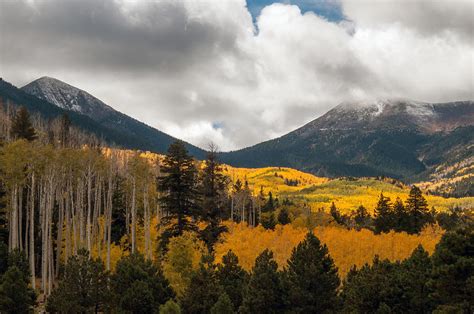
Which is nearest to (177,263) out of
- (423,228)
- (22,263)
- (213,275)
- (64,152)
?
(213,275)

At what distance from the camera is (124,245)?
2424 inches

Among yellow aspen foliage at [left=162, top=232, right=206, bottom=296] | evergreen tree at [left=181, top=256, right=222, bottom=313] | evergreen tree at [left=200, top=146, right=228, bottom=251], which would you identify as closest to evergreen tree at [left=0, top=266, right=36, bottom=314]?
evergreen tree at [left=181, top=256, right=222, bottom=313]

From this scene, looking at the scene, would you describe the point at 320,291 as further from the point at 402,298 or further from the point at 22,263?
the point at 22,263

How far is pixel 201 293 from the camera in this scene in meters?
35.2

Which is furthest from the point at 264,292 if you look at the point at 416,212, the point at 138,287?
the point at 416,212

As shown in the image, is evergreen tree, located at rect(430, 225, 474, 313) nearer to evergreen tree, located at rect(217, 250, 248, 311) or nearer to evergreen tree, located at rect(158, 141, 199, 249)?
evergreen tree, located at rect(217, 250, 248, 311)

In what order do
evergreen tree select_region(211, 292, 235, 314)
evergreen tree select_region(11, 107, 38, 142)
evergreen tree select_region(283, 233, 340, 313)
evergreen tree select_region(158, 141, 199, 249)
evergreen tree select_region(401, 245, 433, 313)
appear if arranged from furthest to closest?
evergreen tree select_region(11, 107, 38, 142), evergreen tree select_region(158, 141, 199, 249), evergreen tree select_region(283, 233, 340, 313), evergreen tree select_region(401, 245, 433, 313), evergreen tree select_region(211, 292, 235, 314)

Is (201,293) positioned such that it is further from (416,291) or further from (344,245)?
(344,245)

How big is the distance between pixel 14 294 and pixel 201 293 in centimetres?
1339

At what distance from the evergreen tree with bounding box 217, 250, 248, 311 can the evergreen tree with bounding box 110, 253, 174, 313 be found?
14.1 feet

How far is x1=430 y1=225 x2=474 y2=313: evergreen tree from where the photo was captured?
25.1 meters

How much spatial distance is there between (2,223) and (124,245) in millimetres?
14630

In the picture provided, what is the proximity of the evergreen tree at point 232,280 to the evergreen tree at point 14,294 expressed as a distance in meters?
14.3

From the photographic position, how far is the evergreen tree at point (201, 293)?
34844mm
